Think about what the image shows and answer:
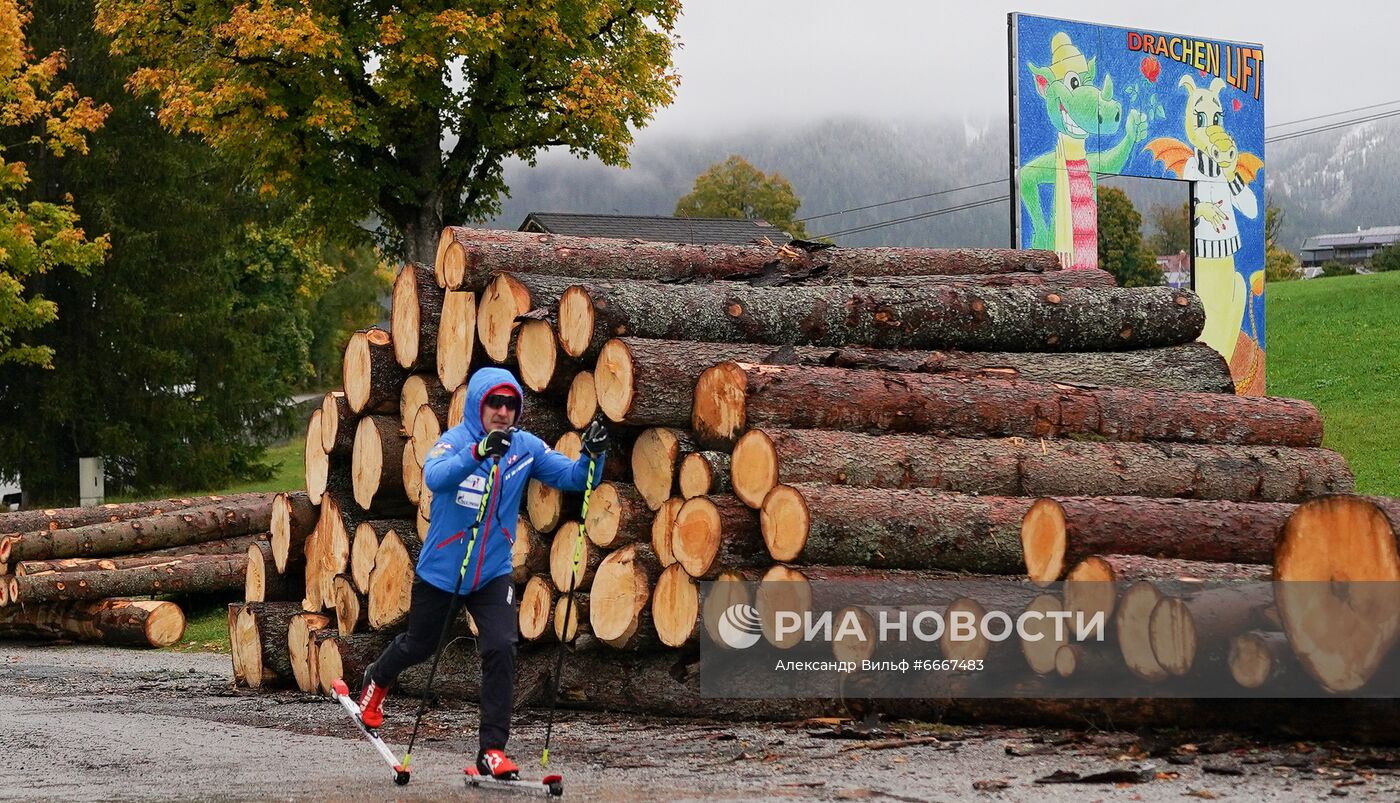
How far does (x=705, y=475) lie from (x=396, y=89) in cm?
1588

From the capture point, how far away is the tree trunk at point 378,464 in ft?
34.4

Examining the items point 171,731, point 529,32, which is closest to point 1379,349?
point 529,32

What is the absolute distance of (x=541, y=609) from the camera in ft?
30.3

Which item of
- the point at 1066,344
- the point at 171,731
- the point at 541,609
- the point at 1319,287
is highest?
the point at 1319,287

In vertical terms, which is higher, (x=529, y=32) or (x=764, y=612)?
(x=529, y=32)

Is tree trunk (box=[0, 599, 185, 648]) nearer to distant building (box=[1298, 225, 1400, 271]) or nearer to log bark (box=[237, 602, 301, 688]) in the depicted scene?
log bark (box=[237, 602, 301, 688])

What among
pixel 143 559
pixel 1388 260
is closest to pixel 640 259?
pixel 143 559

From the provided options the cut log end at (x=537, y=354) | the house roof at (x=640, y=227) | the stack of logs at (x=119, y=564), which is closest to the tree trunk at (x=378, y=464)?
the cut log end at (x=537, y=354)

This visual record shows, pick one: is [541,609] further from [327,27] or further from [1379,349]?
[1379,349]

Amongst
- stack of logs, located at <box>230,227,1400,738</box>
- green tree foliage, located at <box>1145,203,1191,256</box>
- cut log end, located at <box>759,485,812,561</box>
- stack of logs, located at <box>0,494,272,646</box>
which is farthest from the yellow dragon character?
green tree foliage, located at <box>1145,203,1191,256</box>

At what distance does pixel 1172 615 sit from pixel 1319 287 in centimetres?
4331

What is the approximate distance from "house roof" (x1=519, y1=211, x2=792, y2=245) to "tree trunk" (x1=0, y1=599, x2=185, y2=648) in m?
23.7
